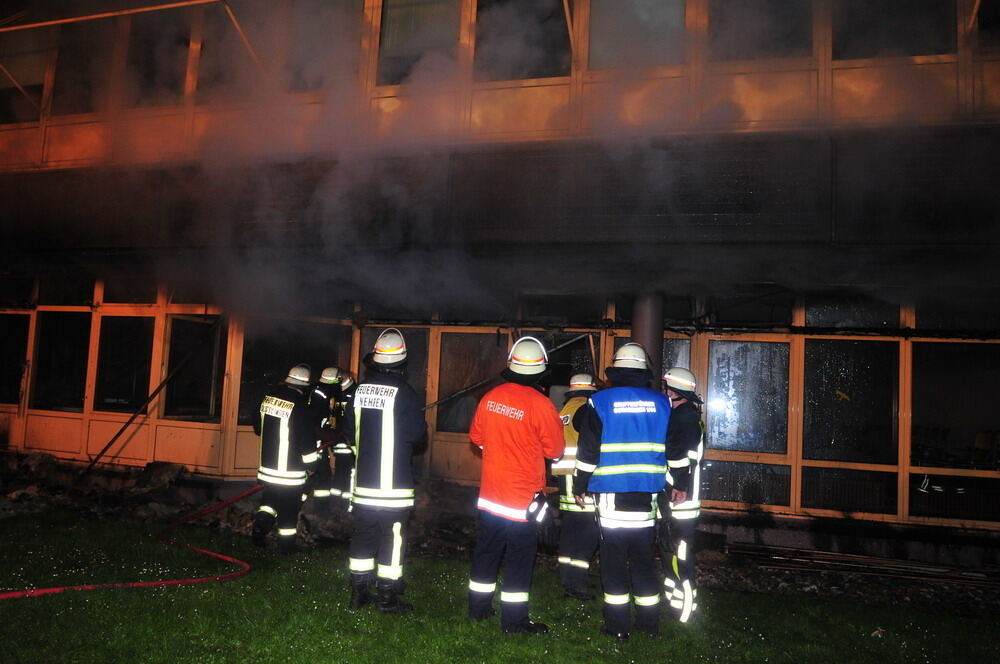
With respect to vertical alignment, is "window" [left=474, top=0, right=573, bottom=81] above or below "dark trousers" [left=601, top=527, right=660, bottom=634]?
above

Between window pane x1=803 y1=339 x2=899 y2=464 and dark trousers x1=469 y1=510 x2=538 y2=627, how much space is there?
4.82 m

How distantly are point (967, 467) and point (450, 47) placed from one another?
24.2 feet

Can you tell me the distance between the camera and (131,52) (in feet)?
27.1

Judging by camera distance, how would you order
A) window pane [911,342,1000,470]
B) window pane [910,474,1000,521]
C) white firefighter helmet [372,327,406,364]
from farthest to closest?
window pane [911,342,1000,470], window pane [910,474,1000,521], white firefighter helmet [372,327,406,364]

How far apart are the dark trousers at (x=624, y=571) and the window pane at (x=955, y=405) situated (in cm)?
484

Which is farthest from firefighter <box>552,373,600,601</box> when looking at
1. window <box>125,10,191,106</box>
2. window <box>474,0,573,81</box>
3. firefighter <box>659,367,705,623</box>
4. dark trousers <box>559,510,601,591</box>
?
window <box>125,10,191,106</box>

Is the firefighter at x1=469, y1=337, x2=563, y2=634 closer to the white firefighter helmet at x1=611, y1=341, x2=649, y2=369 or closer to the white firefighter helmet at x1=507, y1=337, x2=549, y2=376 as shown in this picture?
the white firefighter helmet at x1=507, y1=337, x2=549, y2=376

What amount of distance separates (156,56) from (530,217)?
589cm

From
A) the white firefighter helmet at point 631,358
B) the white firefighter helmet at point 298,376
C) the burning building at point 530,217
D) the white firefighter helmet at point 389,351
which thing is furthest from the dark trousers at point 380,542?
the burning building at point 530,217

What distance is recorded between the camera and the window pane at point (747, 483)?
7363 mm

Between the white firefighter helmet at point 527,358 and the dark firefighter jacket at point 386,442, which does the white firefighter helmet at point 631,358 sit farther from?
the dark firefighter jacket at point 386,442

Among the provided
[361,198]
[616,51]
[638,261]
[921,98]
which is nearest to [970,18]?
[921,98]

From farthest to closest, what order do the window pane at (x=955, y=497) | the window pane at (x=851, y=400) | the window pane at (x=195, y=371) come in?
the window pane at (x=195, y=371) → the window pane at (x=851, y=400) → the window pane at (x=955, y=497)

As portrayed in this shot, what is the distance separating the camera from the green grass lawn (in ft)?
11.5
